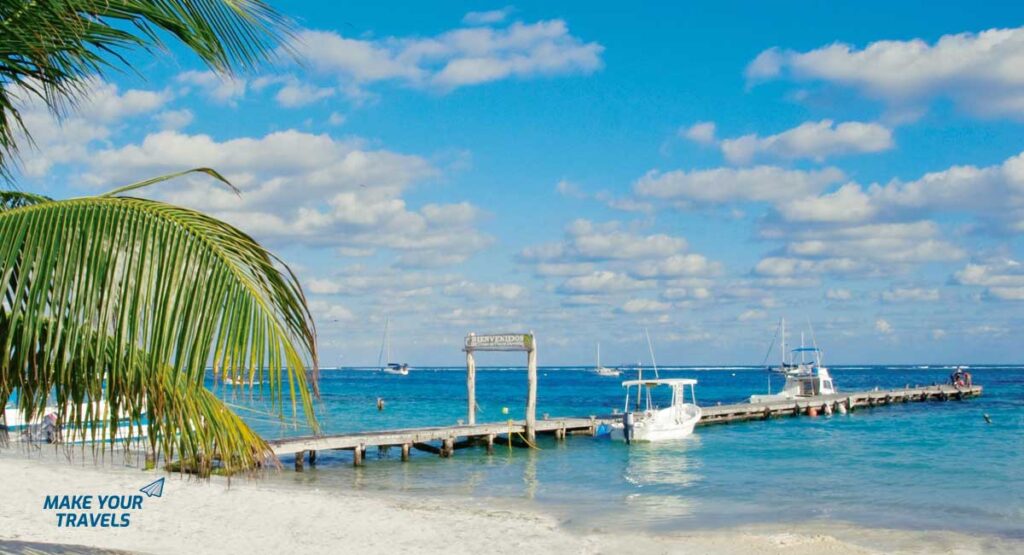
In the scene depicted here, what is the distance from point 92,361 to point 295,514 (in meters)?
15.2

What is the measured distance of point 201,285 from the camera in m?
3.36

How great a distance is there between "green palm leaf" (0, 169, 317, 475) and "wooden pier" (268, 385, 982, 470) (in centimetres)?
808

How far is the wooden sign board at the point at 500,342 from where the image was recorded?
113ft

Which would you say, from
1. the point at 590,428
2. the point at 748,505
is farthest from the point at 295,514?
the point at 590,428

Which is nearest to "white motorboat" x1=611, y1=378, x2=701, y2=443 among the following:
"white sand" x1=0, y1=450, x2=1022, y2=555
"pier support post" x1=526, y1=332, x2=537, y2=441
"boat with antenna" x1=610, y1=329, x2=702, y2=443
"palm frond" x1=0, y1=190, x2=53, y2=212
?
"boat with antenna" x1=610, y1=329, x2=702, y2=443

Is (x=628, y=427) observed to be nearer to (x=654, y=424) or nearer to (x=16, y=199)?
(x=654, y=424)

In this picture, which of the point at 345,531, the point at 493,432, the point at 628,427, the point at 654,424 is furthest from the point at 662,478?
the point at 345,531

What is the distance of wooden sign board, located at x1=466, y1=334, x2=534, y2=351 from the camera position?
34406 millimetres

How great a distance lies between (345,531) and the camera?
16500 millimetres

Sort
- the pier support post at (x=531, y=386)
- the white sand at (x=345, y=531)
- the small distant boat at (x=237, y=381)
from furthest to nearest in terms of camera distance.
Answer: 1. the pier support post at (x=531, y=386)
2. the white sand at (x=345, y=531)
3. the small distant boat at (x=237, y=381)

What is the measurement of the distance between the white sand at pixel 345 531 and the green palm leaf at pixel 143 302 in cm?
1152

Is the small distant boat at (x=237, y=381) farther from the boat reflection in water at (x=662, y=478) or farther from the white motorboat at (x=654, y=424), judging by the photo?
the white motorboat at (x=654, y=424)

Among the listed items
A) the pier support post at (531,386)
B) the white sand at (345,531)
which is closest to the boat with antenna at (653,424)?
the pier support post at (531,386)

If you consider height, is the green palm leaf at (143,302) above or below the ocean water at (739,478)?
above
